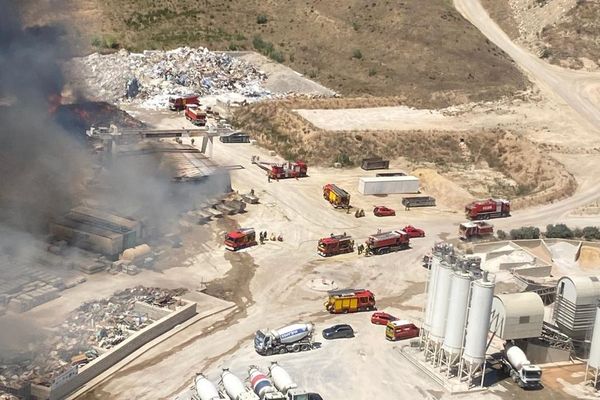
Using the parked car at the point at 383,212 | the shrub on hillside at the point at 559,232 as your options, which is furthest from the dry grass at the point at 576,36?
the parked car at the point at 383,212

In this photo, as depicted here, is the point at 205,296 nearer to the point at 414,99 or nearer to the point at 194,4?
the point at 414,99

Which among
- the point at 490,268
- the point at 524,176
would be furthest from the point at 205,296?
the point at 524,176

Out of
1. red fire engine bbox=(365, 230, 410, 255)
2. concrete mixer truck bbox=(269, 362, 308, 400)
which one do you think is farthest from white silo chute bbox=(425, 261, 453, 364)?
red fire engine bbox=(365, 230, 410, 255)

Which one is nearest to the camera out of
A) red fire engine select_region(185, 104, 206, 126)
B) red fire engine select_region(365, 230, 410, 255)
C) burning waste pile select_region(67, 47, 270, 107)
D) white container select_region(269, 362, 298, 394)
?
white container select_region(269, 362, 298, 394)

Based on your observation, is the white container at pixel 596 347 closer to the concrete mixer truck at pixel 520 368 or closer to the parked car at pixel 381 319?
the concrete mixer truck at pixel 520 368

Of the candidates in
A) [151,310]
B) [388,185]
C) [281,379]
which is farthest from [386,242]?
[281,379]

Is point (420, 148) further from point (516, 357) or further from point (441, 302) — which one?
point (516, 357)

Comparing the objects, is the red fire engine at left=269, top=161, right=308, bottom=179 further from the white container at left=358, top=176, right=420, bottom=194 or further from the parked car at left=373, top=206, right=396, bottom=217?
the parked car at left=373, top=206, right=396, bottom=217
